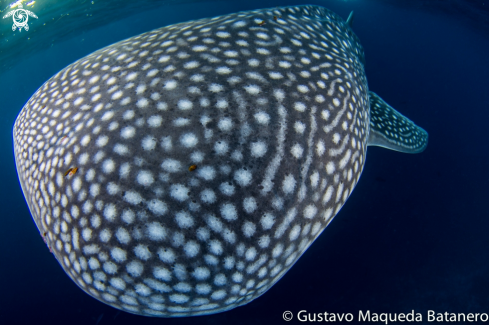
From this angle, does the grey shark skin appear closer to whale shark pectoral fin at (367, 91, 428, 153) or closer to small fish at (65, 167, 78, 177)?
small fish at (65, 167, 78, 177)

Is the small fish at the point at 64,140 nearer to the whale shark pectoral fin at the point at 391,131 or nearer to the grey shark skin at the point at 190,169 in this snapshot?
the grey shark skin at the point at 190,169

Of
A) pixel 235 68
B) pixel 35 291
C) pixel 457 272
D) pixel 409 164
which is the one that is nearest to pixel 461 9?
pixel 409 164

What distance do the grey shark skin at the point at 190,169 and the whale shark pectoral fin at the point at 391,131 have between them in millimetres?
1466

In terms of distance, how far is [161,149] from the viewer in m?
1.75

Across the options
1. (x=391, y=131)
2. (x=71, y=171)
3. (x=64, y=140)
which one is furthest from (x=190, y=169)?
(x=391, y=131)

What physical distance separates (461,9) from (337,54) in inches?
847

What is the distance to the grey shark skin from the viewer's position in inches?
66.8

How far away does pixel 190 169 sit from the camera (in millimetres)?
1703

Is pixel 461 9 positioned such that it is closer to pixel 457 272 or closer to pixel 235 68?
pixel 457 272

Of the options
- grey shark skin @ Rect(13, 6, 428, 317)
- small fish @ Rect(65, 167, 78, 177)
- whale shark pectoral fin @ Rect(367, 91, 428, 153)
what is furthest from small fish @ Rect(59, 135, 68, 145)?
whale shark pectoral fin @ Rect(367, 91, 428, 153)

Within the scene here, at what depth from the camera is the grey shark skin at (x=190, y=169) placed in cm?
170

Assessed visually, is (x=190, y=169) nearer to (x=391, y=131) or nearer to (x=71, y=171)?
(x=71, y=171)

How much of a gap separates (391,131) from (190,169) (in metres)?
3.50

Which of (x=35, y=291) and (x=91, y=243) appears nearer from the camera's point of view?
(x=91, y=243)
